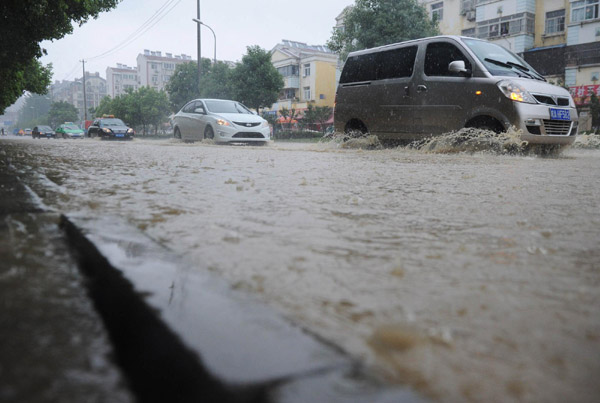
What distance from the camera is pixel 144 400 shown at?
891 mm

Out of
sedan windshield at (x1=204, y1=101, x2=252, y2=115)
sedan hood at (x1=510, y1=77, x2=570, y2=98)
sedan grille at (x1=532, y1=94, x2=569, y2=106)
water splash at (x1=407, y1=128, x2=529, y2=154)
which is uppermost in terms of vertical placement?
sedan windshield at (x1=204, y1=101, x2=252, y2=115)

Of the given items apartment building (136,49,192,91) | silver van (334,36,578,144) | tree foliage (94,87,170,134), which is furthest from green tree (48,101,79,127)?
silver van (334,36,578,144)

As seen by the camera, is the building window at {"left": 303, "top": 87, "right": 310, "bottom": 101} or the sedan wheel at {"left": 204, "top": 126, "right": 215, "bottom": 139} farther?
the building window at {"left": 303, "top": 87, "right": 310, "bottom": 101}

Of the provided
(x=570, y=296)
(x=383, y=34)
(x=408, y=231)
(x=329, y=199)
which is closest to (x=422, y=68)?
(x=329, y=199)

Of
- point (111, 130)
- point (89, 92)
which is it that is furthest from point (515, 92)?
point (89, 92)

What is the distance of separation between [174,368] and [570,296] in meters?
1.08

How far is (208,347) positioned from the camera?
37.2 inches

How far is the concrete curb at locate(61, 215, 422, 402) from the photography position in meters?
0.81

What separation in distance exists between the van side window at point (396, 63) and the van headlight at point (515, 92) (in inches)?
66.0

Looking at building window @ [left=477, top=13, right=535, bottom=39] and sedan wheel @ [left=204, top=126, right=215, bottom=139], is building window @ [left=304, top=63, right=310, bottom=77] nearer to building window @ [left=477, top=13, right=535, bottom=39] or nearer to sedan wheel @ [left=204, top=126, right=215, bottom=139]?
building window @ [left=477, top=13, right=535, bottom=39]

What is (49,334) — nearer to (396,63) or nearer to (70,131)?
(396,63)

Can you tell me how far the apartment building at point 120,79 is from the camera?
123 m

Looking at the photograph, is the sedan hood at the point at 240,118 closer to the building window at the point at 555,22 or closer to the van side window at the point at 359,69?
the van side window at the point at 359,69

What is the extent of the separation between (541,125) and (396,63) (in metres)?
2.66
